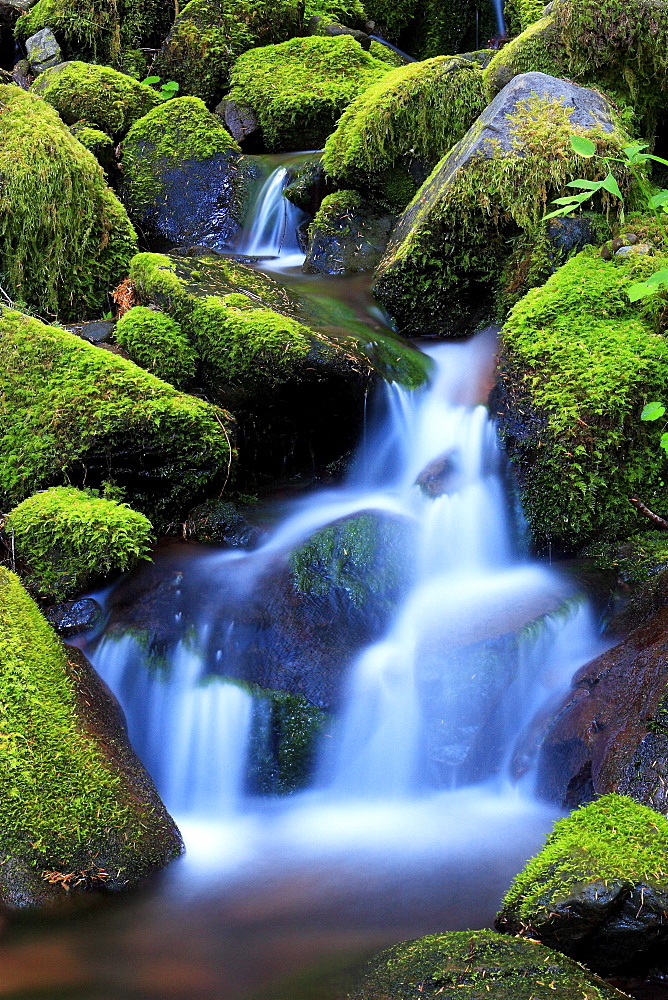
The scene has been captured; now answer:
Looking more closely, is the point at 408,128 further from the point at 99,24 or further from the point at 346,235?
the point at 99,24

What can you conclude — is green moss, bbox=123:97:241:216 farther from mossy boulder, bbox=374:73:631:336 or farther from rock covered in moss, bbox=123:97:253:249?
mossy boulder, bbox=374:73:631:336

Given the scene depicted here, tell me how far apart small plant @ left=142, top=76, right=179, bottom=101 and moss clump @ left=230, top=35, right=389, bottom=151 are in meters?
0.69

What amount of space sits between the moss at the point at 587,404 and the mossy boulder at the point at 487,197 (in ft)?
3.07

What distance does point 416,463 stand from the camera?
18.3 ft

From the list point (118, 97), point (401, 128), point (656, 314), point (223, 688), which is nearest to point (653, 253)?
point (656, 314)

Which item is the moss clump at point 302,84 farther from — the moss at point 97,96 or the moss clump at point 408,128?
the moss clump at point 408,128

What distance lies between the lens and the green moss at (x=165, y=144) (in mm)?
8516

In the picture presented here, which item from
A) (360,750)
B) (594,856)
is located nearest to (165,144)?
(360,750)

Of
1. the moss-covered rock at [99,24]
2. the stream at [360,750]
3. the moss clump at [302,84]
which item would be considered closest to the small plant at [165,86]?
the moss-covered rock at [99,24]

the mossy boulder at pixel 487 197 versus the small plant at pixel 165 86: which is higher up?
the small plant at pixel 165 86

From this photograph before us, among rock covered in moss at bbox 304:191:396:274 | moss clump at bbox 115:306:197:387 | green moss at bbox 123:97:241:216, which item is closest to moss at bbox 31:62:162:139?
green moss at bbox 123:97:241:216

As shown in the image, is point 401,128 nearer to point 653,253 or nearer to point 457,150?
point 457,150

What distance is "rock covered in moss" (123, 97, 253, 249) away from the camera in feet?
27.2

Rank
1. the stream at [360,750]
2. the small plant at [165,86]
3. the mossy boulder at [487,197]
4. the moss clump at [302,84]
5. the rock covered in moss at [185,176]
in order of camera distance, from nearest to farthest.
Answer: the stream at [360,750], the mossy boulder at [487,197], the rock covered in moss at [185,176], the moss clump at [302,84], the small plant at [165,86]
